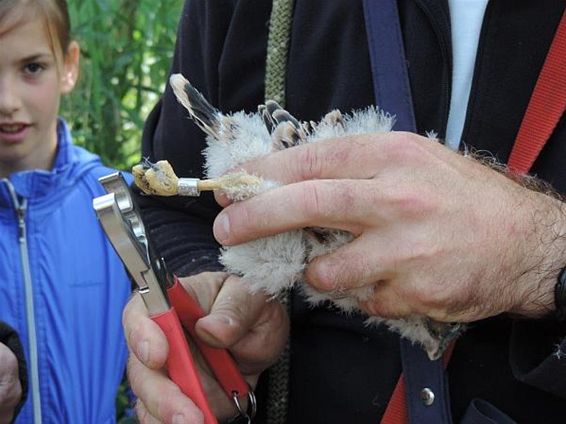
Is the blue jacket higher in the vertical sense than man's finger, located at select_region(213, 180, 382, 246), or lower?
lower

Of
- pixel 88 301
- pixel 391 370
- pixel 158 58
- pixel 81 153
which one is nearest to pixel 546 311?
pixel 391 370

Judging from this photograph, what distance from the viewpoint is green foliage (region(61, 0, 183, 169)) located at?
3457mm

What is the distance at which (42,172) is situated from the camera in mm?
2635

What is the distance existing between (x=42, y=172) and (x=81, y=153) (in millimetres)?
299

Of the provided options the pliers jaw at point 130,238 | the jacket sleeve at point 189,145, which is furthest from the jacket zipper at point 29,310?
the pliers jaw at point 130,238

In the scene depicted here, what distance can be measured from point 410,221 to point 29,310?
6.02 ft

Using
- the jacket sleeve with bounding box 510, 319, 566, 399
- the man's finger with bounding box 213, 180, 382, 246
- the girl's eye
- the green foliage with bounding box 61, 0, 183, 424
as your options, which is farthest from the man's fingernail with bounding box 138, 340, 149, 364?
the green foliage with bounding box 61, 0, 183, 424

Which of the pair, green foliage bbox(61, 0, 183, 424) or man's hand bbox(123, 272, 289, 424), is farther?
green foliage bbox(61, 0, 183, 424)

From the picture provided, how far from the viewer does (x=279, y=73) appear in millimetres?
1478

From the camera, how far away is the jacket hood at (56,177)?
8.49 ft

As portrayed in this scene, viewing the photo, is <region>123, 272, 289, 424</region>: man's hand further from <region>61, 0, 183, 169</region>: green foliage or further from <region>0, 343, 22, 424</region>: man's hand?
<region>61, 0, 183, 169</region>: green foliage

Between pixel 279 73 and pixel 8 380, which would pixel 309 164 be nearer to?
pixel 279 73

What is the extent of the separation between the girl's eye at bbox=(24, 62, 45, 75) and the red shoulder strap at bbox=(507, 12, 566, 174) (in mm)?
2071

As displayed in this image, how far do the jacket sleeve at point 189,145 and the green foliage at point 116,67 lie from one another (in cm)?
175
